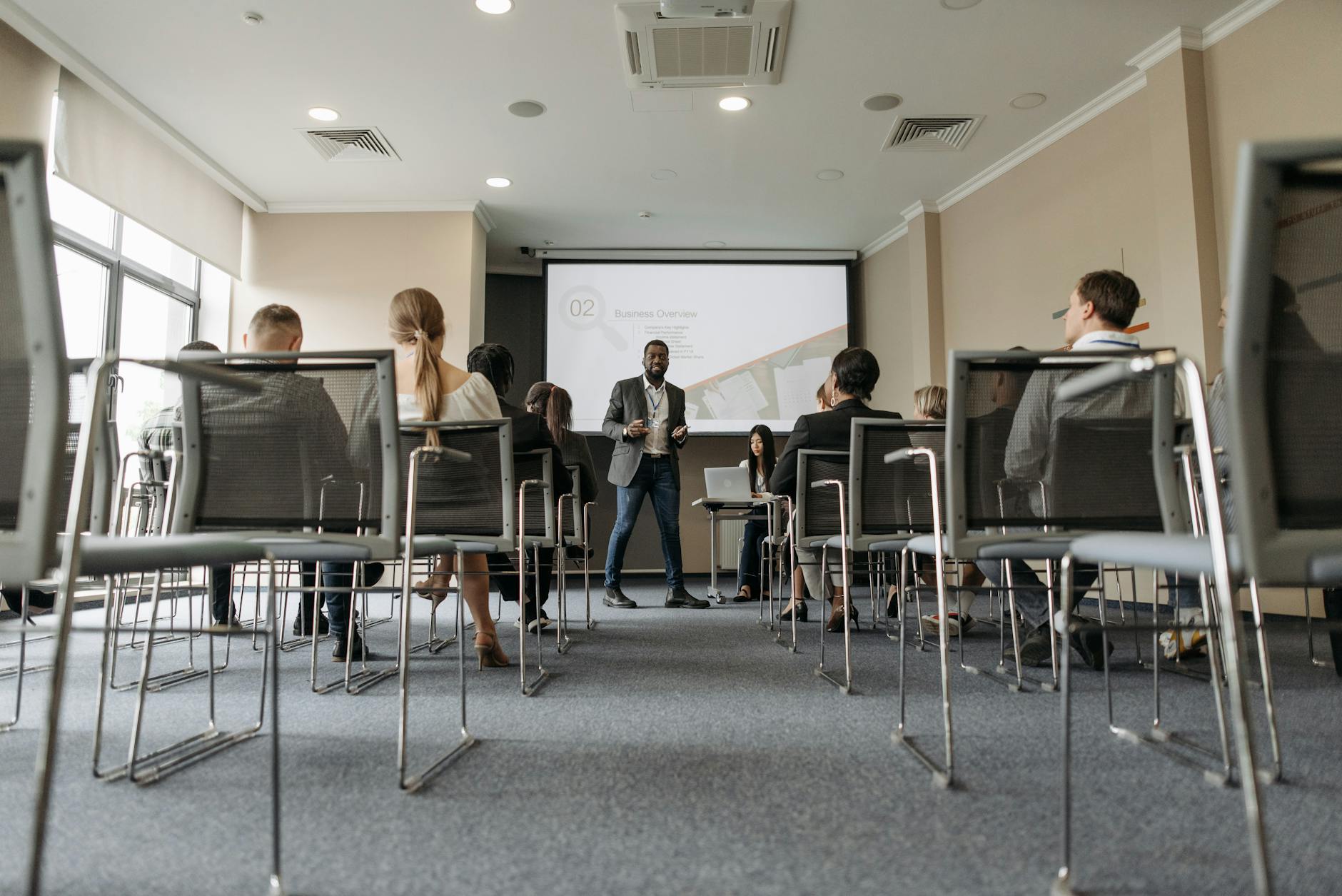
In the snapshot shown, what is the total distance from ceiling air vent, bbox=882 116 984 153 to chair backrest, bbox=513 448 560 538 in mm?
3365

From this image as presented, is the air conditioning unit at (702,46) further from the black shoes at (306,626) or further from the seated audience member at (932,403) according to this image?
the black shoes at (306,626)

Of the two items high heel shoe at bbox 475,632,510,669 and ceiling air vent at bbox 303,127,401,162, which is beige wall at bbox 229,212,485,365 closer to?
ceiling air vent at bbox 303,127,401,162

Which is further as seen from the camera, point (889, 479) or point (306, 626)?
point (306, 626)

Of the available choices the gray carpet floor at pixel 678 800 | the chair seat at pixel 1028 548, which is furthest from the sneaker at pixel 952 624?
the chair seat at pixel 1028 548

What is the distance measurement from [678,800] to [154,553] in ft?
2.86

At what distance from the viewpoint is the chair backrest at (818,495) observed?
9.25 feet

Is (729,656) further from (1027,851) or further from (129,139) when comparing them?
(129,139)

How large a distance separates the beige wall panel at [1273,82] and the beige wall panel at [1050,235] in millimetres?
406

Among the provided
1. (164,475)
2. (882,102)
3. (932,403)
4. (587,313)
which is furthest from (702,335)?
(164,475)

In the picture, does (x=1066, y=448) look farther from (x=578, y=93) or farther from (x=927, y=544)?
(x=578, y=93)

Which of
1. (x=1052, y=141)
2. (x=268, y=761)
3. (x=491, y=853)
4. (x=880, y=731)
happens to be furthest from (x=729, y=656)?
(x=1052, y=141)

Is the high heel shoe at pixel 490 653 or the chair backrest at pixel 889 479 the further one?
the high heel shoe at pixel 490 653

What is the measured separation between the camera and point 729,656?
113 inches

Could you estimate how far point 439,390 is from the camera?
102 inches
